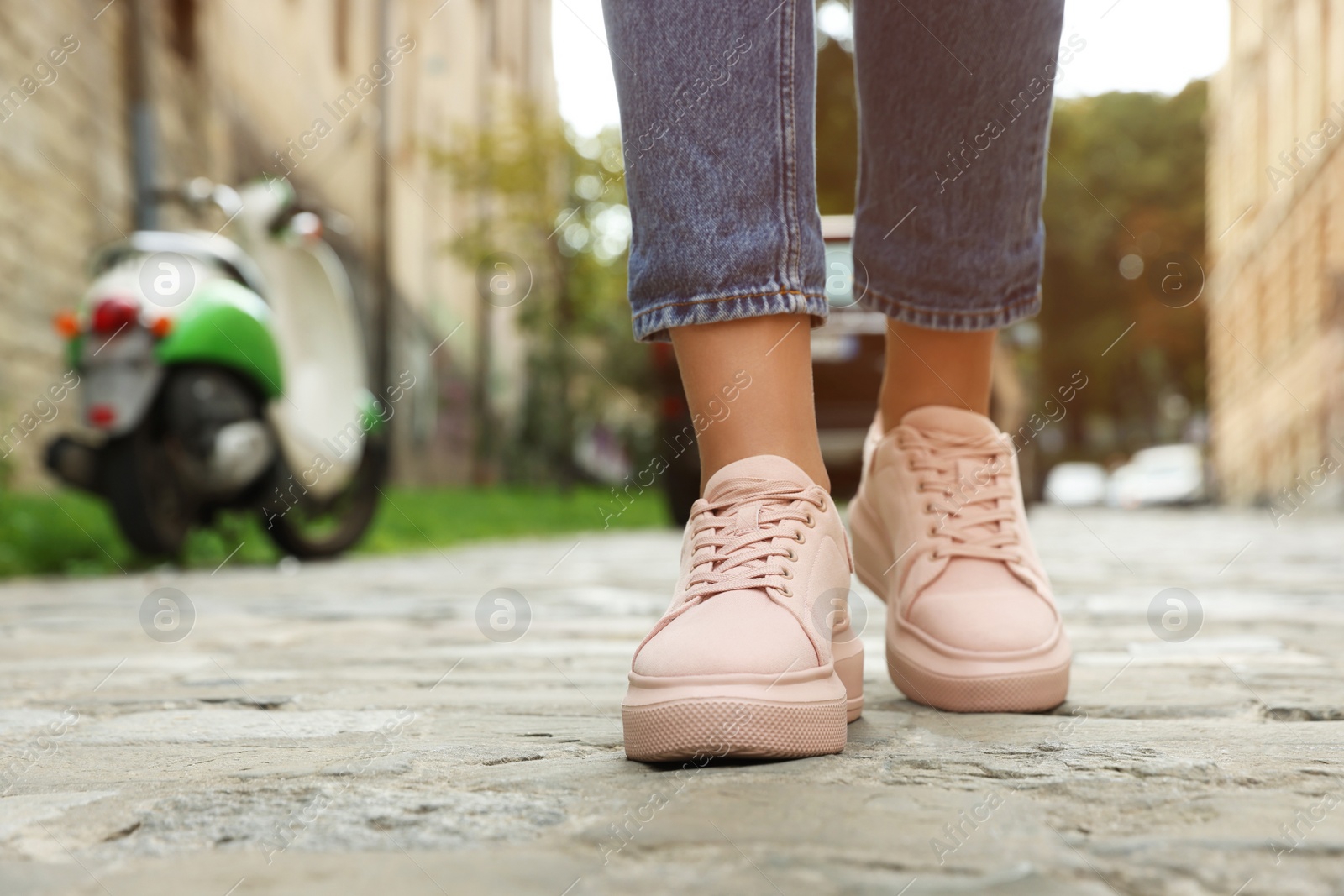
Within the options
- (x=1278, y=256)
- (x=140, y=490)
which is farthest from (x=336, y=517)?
(x=1278, y=256)

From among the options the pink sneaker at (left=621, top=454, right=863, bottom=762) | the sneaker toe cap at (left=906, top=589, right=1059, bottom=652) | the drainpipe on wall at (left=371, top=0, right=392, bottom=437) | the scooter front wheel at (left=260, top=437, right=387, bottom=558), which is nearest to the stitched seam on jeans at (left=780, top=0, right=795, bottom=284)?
the pink sneaker at (left=621, top=454, right=863, bottom=762)

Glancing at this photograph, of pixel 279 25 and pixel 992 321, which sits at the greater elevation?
pixel 279 25

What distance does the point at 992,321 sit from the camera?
Result: 1655 mm

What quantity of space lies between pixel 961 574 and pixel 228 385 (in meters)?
3.54

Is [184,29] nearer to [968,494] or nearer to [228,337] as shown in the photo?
[228,337]

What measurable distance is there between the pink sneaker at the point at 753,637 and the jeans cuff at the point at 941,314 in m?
0.37

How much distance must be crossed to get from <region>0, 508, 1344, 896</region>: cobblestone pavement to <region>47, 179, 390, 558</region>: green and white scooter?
1.85 meters

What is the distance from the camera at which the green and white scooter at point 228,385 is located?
4082mm

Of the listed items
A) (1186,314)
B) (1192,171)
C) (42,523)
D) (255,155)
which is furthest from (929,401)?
(1192,171)

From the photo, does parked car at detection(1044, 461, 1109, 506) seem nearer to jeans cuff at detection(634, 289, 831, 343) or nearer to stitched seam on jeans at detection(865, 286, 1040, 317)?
stitched seam on jeans at detection(865, 286, 1040, 317)

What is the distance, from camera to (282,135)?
1113 centimetres

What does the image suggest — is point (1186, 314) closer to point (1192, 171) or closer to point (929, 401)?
point (1192, 171)

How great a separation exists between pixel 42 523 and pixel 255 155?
629 cm

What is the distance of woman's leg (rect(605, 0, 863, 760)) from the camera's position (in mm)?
1294
